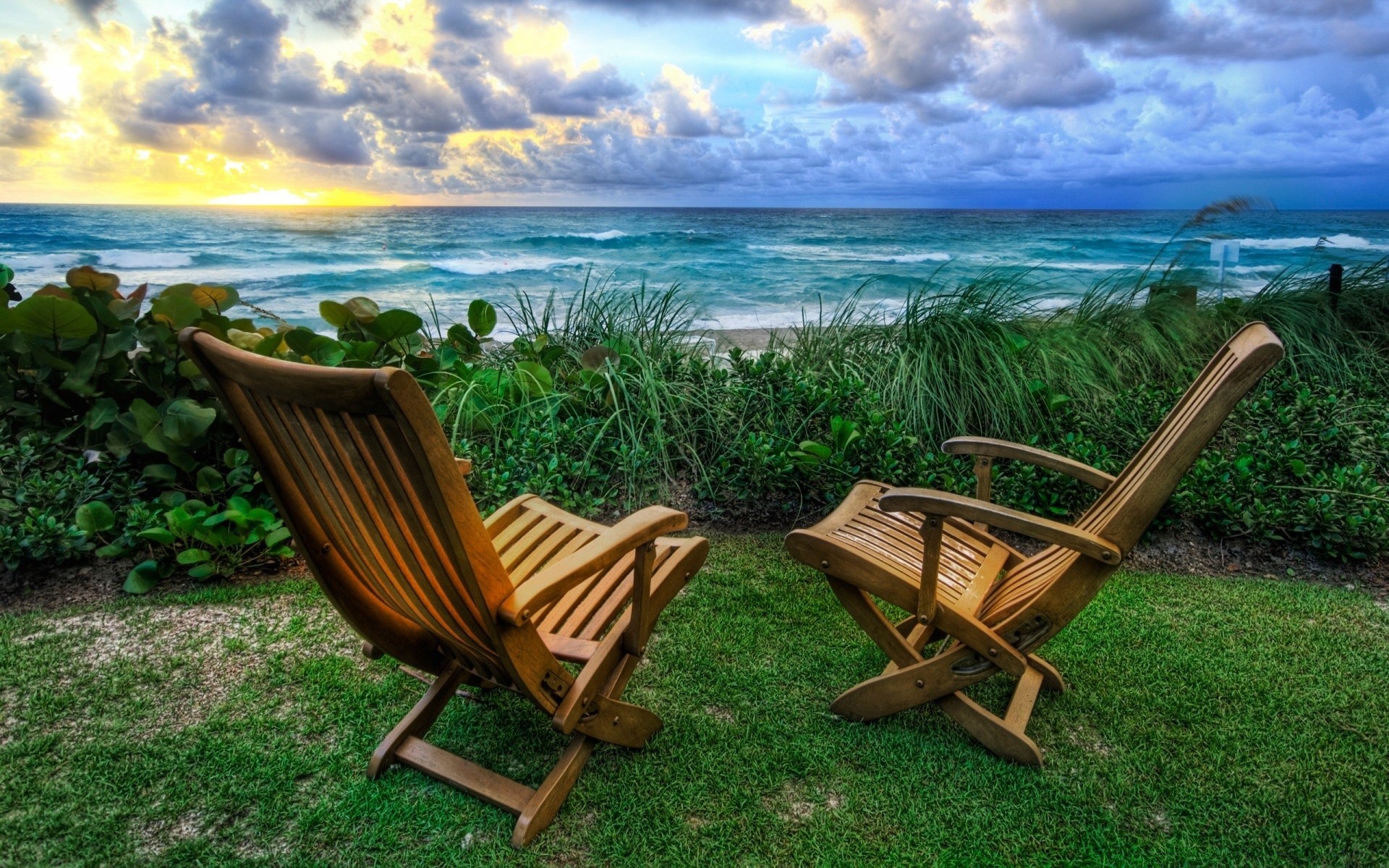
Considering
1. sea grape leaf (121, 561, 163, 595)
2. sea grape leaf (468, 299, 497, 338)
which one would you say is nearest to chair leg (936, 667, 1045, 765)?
sea grape leaf (121, 561, 163, 595)

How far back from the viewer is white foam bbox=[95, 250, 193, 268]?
2295cm

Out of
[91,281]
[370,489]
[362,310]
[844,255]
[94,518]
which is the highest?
[91,281]

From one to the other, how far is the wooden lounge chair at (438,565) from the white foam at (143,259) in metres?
25.9

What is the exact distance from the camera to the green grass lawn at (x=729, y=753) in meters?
1.94

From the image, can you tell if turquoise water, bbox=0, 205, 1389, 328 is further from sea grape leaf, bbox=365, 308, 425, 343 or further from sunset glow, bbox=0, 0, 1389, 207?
sea grape leaf, bbox=365, 308, 425, 343

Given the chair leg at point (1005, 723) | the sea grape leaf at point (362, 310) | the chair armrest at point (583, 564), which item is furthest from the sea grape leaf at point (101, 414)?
the chair leg at point (1005, 723)

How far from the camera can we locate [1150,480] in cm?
196

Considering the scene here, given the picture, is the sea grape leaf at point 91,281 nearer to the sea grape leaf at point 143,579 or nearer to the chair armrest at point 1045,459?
the sea grape leaf at point 143,579

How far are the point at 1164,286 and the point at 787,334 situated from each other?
2.68 metres

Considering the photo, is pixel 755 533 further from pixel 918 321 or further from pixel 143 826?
pixel 143 826

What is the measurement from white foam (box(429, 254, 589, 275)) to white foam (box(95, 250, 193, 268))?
24.2 feet

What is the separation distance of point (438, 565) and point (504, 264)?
2359 centimetres

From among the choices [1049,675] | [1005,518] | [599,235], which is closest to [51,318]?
[1005,518]

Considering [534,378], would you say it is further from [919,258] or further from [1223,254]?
[919,258]
